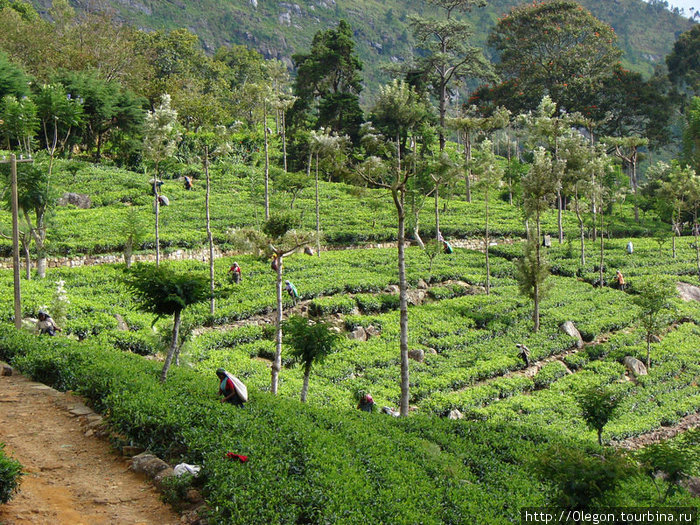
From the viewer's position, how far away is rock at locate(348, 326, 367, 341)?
26.0m

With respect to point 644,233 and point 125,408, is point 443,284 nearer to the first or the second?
point 125,408

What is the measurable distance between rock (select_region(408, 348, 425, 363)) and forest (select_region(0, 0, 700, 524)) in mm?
60

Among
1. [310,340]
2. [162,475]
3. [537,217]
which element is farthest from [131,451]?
[537,217]

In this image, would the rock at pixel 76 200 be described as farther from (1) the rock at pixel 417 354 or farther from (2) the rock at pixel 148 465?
(2) the rock at pixel 148 465

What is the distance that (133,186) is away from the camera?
40906 mm

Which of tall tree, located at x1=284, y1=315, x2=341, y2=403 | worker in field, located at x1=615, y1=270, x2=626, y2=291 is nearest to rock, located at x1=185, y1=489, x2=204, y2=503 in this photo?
tall tree, located at x1=284, y1=315, x2=341, y2=403

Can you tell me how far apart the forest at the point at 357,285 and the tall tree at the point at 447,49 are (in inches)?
12.2

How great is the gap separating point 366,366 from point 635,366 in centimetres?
1270

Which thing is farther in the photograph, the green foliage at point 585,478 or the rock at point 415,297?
the rock at point 415,297

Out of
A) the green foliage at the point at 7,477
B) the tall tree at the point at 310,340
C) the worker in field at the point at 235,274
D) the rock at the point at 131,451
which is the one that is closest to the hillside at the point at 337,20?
the worker in field at the point at 235,274

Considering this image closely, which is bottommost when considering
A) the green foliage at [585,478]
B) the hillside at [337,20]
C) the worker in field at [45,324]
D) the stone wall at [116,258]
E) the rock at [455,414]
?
the rock at [455,414]

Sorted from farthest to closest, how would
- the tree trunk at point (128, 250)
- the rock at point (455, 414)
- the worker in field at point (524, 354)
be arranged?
the tree trunk at point (128, 250)
the worker in field at point (524, 354)
the rock at point (455, 414)

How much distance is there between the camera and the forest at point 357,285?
11.6 metres

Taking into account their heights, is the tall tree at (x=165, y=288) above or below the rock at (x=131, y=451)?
above
